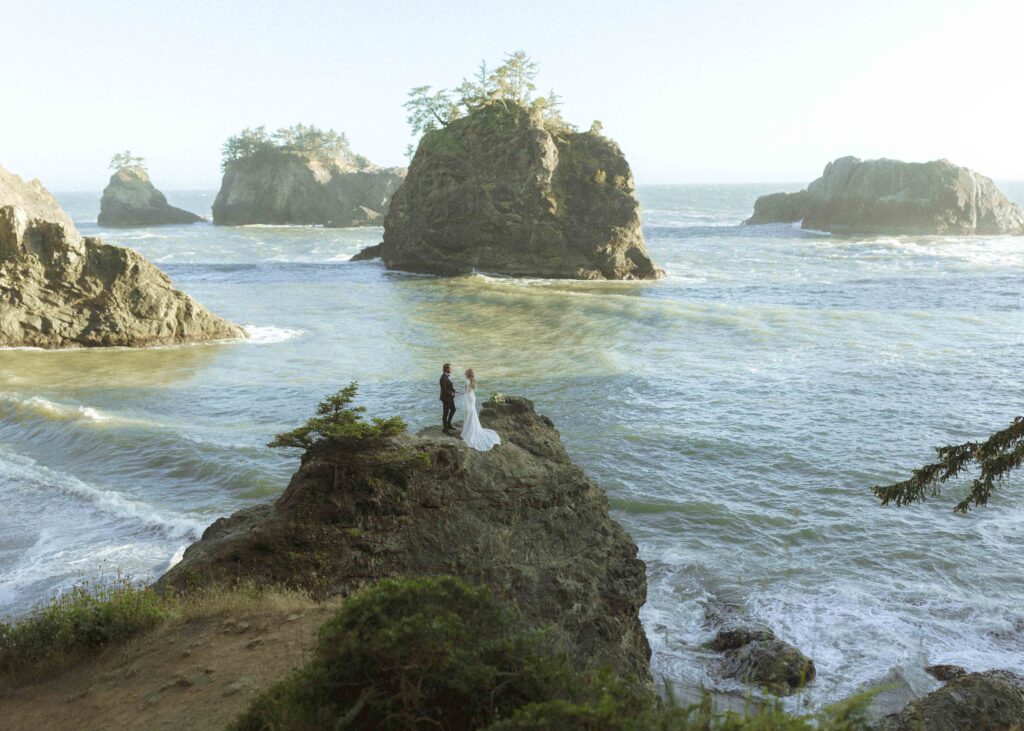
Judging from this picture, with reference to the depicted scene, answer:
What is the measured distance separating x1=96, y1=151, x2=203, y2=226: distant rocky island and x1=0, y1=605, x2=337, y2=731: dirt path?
388 ft

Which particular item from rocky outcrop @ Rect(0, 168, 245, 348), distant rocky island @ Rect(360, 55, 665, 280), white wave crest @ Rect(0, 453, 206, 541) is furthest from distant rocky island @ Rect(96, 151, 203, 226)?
white wave crest @ Rect(0, 453, 206, 541)

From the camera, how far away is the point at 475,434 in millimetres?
13062

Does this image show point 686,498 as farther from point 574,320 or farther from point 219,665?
point 574,320

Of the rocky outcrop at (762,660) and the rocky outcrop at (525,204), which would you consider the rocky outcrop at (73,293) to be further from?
the rocky outcrop at (762,660)

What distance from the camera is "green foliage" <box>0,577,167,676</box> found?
9961mm

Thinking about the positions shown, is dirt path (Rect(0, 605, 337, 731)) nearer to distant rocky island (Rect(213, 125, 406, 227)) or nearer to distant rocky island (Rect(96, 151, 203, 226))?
distant rocky island (Rect(213, 125, 406, 227))

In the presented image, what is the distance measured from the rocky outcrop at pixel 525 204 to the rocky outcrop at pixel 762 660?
4609cm

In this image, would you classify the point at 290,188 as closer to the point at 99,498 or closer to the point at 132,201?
the point at 132,201

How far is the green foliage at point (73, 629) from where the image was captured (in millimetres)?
9961

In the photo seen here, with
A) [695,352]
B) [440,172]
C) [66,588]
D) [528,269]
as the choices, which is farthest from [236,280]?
[66,588]

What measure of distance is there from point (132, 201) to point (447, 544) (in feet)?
394

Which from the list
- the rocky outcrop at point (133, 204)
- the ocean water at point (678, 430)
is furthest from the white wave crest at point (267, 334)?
the rocky outcrop at point (133, 204)

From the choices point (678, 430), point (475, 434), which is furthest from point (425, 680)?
point (678, 430)

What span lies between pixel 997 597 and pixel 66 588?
16526 mm
